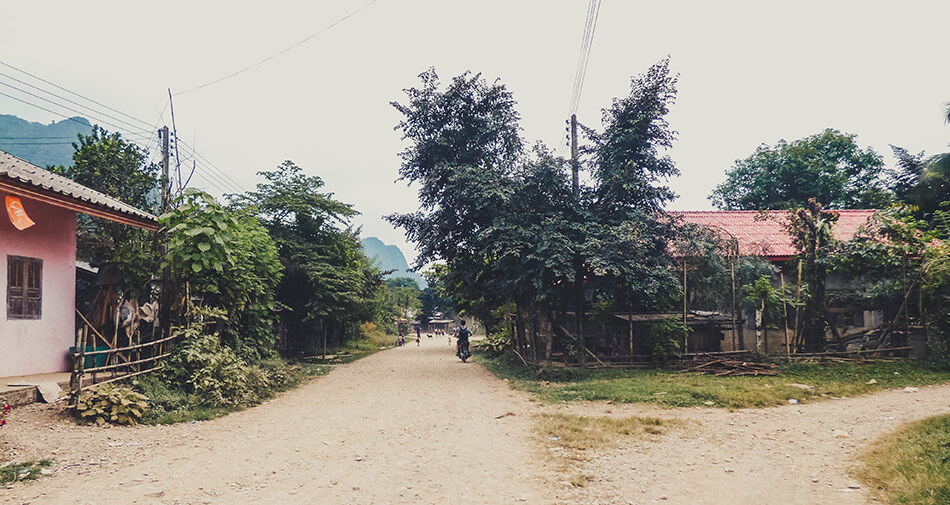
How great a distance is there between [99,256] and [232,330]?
4.43m

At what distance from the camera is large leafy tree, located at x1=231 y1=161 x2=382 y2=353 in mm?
20172

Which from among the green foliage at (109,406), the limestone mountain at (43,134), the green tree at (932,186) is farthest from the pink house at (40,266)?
the limestone mountain at (43,134)

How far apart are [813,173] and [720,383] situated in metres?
23.6

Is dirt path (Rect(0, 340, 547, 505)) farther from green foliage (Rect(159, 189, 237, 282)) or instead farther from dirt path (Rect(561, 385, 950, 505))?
green foliage (Rect(159, 189, 237, 282))

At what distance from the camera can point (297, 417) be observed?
31.4ft

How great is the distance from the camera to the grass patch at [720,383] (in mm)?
10453

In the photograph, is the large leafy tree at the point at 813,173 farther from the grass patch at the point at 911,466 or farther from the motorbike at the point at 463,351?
the grass patch at the point at 911,466

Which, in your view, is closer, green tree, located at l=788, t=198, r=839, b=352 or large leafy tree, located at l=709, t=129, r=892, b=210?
green tree, located at l=788, t=198, r=839, b=352

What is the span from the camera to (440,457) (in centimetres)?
663

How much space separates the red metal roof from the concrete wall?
57.4 ft

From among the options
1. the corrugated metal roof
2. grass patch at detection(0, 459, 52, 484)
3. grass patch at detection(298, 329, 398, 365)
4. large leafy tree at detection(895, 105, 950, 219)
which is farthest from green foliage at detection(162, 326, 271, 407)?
large leafy tree at detection(895, 105, 950, 219)

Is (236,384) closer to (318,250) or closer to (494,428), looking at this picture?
(494,428)

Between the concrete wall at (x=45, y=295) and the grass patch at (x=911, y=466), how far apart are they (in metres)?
12.4

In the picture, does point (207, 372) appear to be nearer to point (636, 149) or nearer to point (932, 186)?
point (636, 149)
